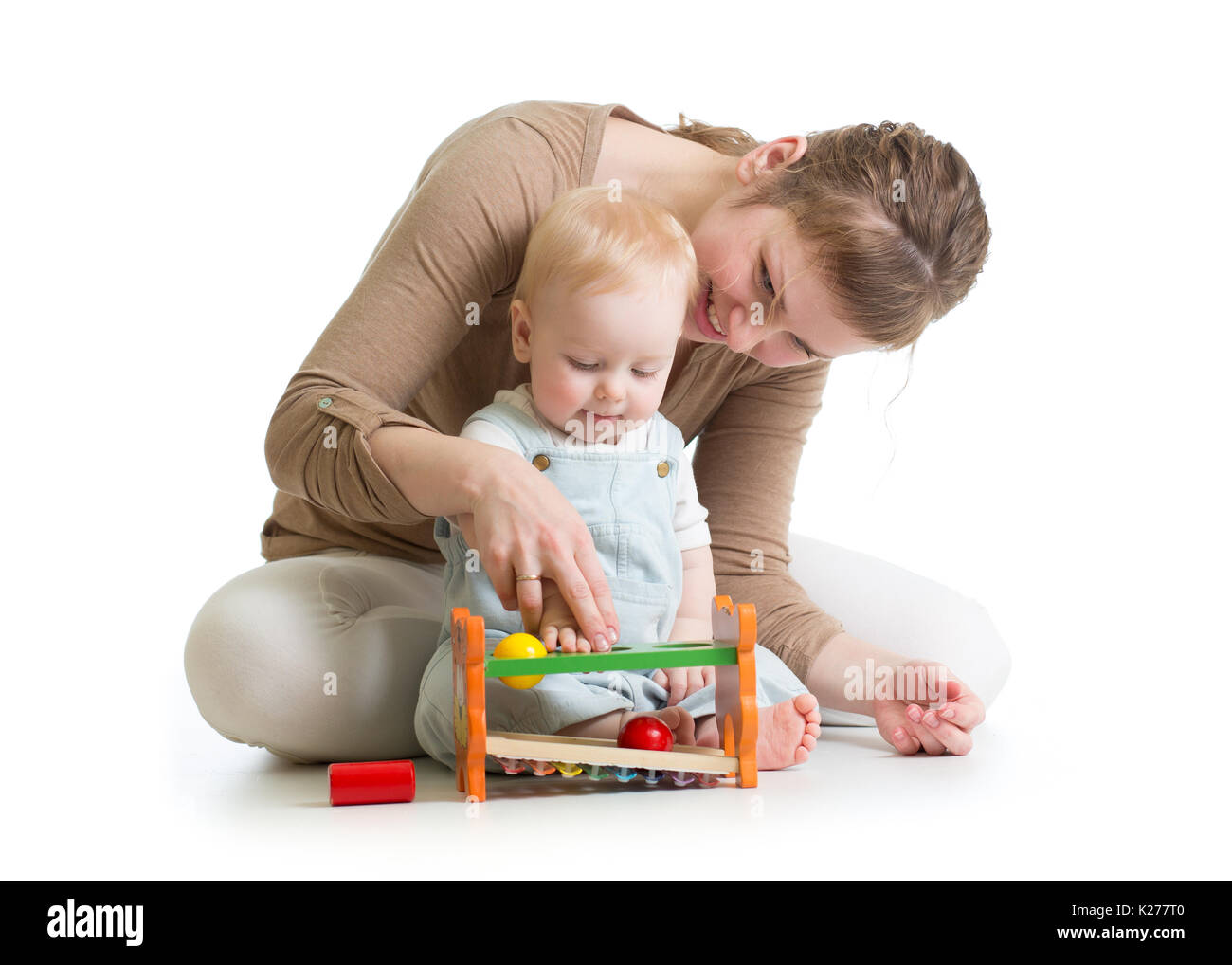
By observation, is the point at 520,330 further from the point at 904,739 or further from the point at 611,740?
the point at 904,739

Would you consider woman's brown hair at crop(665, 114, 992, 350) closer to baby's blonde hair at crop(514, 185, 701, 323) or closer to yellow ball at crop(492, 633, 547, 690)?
baby's blonde hair at crop(514, 185, 701, 323)

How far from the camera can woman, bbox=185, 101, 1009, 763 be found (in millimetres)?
1398

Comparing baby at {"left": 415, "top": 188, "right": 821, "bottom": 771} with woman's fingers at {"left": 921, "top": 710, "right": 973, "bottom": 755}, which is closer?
baby at {"left": 415, "top": 188, "right": 821, "bottom": 771}

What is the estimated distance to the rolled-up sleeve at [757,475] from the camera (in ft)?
6.30

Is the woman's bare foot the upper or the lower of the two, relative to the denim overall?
lower

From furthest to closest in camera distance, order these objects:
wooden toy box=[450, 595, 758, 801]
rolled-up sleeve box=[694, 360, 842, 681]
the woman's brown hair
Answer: rolled-up sleeve box=[694, 360, 842, 681]
the woman's brown hair
wooden toy box=[450, 595, 758, 801]

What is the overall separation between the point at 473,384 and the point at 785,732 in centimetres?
65

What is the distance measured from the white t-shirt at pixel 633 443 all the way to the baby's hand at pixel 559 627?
0.21 meters

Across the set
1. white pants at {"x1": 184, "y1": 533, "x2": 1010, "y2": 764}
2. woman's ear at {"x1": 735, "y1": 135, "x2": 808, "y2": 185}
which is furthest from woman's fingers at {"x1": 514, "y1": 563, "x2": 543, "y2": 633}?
woman's ear at {"x1": 735, "y1": 135, "x2": 808, "y2": 185}

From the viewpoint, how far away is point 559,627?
1313 millimetres

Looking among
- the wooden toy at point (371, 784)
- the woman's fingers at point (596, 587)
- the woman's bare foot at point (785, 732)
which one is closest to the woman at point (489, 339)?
the woman's fingers at point (596, 587)

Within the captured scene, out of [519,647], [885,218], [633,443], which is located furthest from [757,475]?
[519,647]
